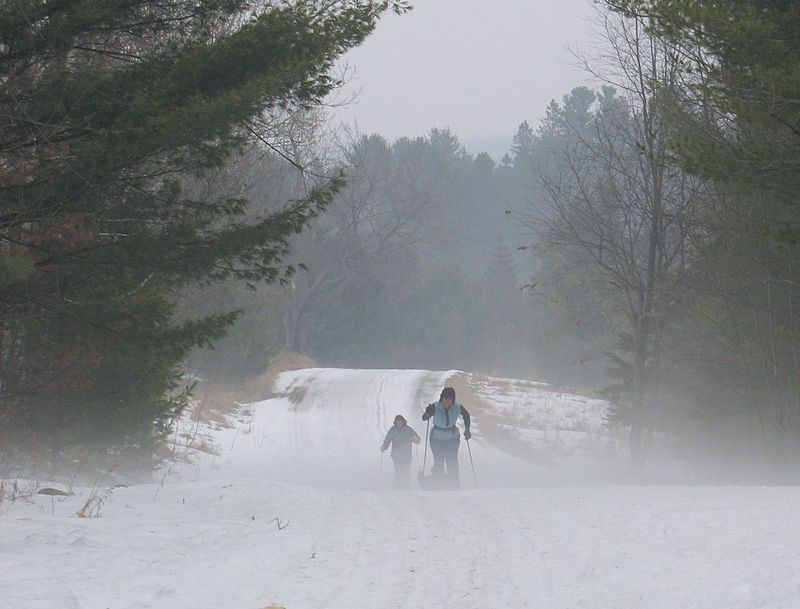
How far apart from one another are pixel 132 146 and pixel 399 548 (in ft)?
14.6

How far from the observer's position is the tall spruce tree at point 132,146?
353 inches

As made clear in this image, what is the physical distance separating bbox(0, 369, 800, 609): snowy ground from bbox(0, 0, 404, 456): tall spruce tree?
2.06 metres

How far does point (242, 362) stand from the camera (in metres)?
32.6

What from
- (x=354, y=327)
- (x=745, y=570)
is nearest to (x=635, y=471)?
(x=745, y=570)

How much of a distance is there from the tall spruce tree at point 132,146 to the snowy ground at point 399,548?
2056 millimetres

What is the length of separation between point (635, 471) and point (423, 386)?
50.0 ft

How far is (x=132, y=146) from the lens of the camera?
8828 mm

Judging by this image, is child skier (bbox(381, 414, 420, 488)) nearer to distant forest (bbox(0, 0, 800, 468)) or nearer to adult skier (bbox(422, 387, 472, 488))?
adult skier (bbox(422, 387, 472, 488))

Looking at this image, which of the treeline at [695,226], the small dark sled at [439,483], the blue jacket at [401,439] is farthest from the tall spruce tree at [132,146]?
the blue jacket at [401,439]

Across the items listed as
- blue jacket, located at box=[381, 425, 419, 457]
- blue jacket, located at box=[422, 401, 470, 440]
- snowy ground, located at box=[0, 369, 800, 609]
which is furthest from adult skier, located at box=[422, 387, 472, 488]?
snowy ground, located at box=[0, 369, 800, 609]

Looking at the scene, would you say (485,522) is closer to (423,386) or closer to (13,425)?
(13,425)

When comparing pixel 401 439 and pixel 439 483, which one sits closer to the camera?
pixel 439 483

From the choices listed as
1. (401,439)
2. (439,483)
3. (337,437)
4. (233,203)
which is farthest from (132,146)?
(337,437)

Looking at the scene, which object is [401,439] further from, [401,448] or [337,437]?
[337,437]
